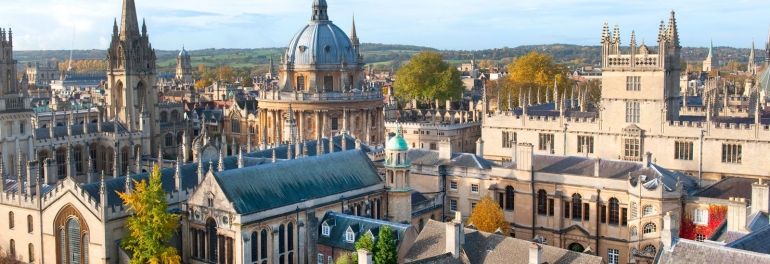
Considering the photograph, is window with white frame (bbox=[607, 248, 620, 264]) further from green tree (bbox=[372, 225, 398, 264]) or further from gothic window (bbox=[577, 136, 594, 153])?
green tree (bbox=[372, 225, 398, 264])

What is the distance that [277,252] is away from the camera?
39.2 meters

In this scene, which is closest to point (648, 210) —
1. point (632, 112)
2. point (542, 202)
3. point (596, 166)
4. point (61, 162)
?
point (596, 166)

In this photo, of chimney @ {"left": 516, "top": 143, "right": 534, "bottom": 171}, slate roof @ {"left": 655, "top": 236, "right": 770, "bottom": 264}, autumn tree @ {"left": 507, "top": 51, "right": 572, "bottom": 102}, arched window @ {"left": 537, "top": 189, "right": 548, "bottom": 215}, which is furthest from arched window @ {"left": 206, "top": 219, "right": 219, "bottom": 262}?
autumn tree @ {"left": 507, "top": 51, "right": 572, "bottom": 102}

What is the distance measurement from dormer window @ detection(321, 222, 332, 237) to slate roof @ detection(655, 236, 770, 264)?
18416 mm

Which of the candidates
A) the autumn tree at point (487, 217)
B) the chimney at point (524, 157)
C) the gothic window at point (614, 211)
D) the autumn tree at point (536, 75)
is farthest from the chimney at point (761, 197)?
the autumn tree at point (536, 75)

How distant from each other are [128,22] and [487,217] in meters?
44.0

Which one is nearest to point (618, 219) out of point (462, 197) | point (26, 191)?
point (462, 197)

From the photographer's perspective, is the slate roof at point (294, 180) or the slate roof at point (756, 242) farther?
the slate roof at point (294, 180)

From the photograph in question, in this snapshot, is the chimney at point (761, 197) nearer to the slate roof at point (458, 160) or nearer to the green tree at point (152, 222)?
the slate roof at point (458, 160)

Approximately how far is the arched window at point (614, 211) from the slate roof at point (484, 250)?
11849 millimetres

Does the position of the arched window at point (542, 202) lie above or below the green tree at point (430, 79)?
below

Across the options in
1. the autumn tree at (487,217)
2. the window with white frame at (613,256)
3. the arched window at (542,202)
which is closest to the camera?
the autumn tree at (487,217)

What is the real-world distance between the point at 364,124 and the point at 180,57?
410ft

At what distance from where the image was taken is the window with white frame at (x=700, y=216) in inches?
1665
